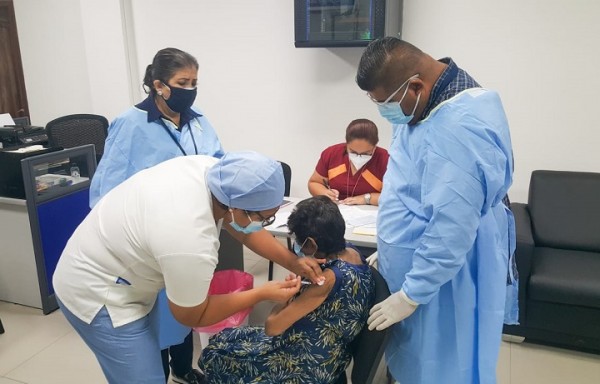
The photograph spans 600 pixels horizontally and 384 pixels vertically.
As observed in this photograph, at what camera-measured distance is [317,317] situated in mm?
1498

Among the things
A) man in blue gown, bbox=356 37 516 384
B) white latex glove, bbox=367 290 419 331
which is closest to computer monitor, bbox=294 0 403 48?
man in blue gown, bbox=356 37 516 384

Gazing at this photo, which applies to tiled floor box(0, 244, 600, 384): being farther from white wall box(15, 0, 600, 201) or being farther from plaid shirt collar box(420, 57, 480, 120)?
plaid shirt collar box(420, 57, 480, 120)

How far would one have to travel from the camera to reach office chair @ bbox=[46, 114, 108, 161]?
354cm

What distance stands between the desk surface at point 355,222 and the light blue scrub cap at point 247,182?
2.60 ft

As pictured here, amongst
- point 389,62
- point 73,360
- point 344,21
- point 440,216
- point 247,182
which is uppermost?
point 344,21

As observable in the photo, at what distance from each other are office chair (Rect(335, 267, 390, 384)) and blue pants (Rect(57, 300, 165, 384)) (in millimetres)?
627

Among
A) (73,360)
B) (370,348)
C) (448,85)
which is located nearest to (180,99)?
(448,85)

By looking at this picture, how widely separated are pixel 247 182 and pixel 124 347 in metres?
0.61

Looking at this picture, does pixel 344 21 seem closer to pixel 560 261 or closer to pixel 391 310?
pixel 560 261

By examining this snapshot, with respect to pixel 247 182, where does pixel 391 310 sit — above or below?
below

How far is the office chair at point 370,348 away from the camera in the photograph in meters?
1.44

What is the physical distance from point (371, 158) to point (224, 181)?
1.60 m

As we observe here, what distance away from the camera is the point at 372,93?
1.37 metres

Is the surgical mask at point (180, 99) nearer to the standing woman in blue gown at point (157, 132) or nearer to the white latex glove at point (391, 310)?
the standing woman in blue gown at point (157, 132)
